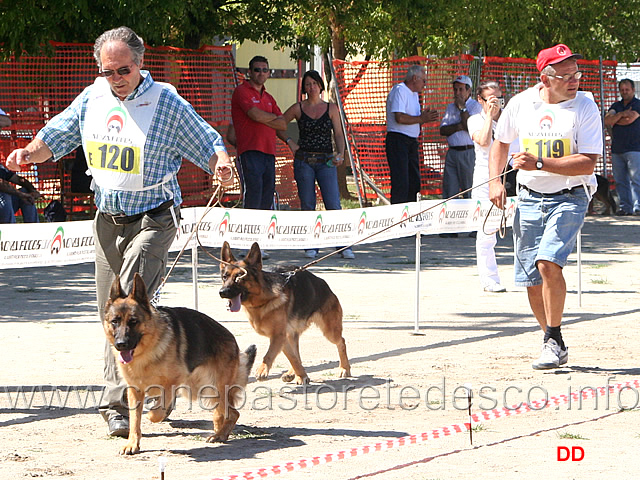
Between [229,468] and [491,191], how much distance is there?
12.2ft

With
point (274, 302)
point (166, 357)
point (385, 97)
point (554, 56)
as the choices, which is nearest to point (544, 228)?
point (554, 56)

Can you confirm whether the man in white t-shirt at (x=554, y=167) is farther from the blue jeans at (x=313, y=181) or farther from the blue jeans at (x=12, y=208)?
the blue jeans at (x=12, y=208)

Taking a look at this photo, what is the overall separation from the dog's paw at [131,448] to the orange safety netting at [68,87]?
1111 cm

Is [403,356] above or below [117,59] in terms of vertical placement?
below

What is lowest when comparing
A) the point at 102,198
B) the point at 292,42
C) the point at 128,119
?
the point at 102,198

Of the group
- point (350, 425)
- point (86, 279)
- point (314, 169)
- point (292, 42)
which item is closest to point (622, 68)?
point (292, 42)

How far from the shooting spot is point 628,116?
20.2m

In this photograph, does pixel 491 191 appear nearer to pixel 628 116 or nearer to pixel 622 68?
pixel 628 116

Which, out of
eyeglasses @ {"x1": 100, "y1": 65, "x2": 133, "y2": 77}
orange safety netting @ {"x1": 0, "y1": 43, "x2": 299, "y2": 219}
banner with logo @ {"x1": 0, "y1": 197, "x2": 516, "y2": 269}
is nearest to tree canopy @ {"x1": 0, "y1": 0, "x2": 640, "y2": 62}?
orange safety netting @ {"x1": 0, "y1": 43, "x2": 299, "y2": 219}

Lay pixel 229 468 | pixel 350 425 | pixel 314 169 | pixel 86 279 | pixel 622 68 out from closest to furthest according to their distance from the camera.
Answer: pixel 229 468 → pixel 350 425 → pixel 86 279 → pixel 314 169 → pixel 622 68

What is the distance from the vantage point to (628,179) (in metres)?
20.6

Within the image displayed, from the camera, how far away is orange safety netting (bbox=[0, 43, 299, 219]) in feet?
56.7

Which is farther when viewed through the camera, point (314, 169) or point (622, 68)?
point (622, 68)

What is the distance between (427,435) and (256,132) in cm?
840
